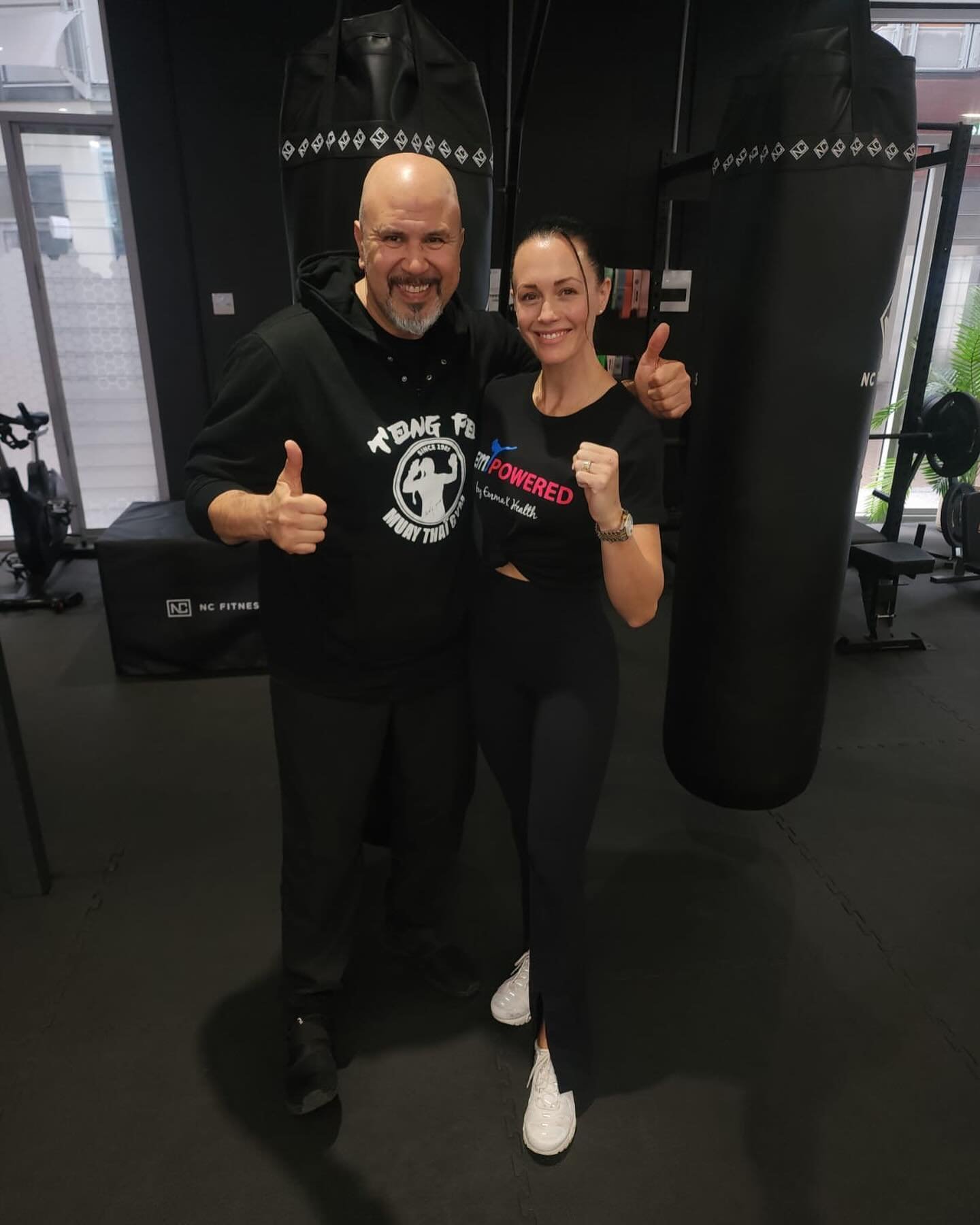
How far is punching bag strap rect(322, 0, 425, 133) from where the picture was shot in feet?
6.17

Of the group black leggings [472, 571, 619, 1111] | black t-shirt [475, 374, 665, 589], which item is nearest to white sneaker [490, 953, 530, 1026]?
black leggings [472, 571, 619, 1111]

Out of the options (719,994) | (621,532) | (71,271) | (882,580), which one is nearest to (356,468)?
(621,532)

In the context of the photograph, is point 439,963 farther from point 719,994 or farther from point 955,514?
point 955,514

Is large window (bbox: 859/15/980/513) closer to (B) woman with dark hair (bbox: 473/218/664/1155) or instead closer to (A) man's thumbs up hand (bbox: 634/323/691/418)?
(A) man's thumbs up hand (bbox: 634/323/691/418)

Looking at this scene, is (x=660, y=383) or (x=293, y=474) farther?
(x=660, y=383)

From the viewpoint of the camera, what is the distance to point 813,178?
167 cm

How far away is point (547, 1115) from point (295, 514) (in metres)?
1.25

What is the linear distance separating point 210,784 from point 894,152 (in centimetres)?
265

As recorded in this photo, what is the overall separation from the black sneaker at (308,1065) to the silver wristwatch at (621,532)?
4.05 feet

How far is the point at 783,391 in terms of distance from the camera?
1755mm

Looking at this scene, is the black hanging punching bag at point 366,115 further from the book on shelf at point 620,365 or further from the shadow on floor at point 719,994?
the book on shelf at point 620,365

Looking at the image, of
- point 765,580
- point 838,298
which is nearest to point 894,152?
point 838,298

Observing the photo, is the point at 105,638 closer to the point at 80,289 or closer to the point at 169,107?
the point at 80,289

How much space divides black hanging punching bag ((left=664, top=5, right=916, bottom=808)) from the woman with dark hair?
45 cm
